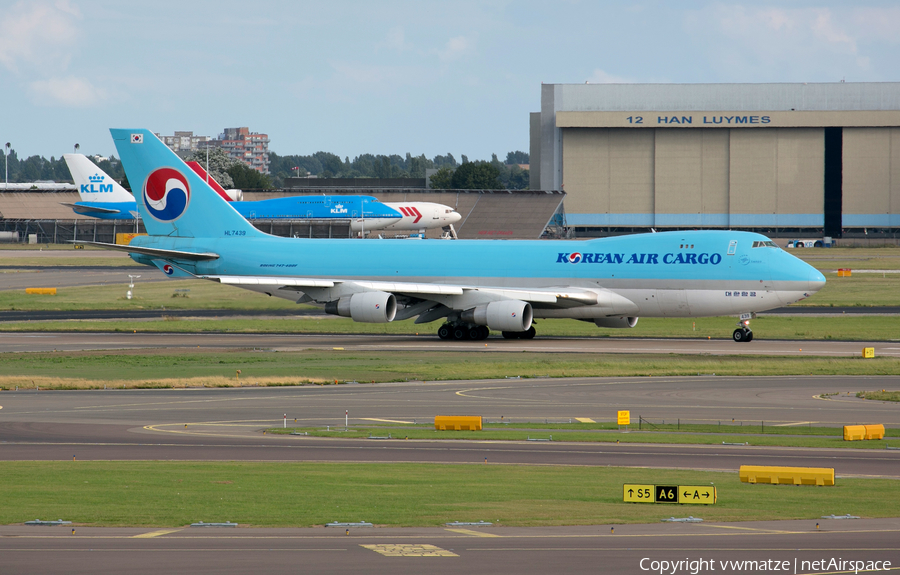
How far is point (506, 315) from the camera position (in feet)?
155

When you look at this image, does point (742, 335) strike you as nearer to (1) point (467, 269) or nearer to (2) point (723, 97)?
(1) point (467, 269)

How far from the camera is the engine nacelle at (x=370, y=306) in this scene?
48.1m

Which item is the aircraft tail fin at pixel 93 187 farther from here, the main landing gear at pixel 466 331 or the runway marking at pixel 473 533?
the runway marking at pixel 473 533

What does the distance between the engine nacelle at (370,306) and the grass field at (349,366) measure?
3.94m

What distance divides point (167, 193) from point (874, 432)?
39.3m

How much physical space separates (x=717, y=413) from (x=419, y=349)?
62.9 ft

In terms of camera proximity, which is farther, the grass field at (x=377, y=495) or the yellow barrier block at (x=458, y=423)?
the yellow barrier block at (x=458, y=423)

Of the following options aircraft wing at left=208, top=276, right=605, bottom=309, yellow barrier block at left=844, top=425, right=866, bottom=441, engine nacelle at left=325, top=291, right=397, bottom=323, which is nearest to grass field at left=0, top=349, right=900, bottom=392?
engine nacelle at left=325, top=291, right=397, bottom=323

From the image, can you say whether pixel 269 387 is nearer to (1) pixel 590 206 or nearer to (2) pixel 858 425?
(2) pixel 858 425

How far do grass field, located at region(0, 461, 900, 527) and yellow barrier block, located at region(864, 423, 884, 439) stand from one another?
5.59m

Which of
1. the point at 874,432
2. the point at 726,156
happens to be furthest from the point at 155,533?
the point at 726,156

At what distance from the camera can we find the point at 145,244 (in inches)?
2153

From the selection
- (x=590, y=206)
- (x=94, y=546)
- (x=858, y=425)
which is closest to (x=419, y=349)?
(x=858, y=425)

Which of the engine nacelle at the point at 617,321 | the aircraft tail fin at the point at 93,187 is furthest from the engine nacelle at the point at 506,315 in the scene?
the aircraft tail fin at the point at 93,187
